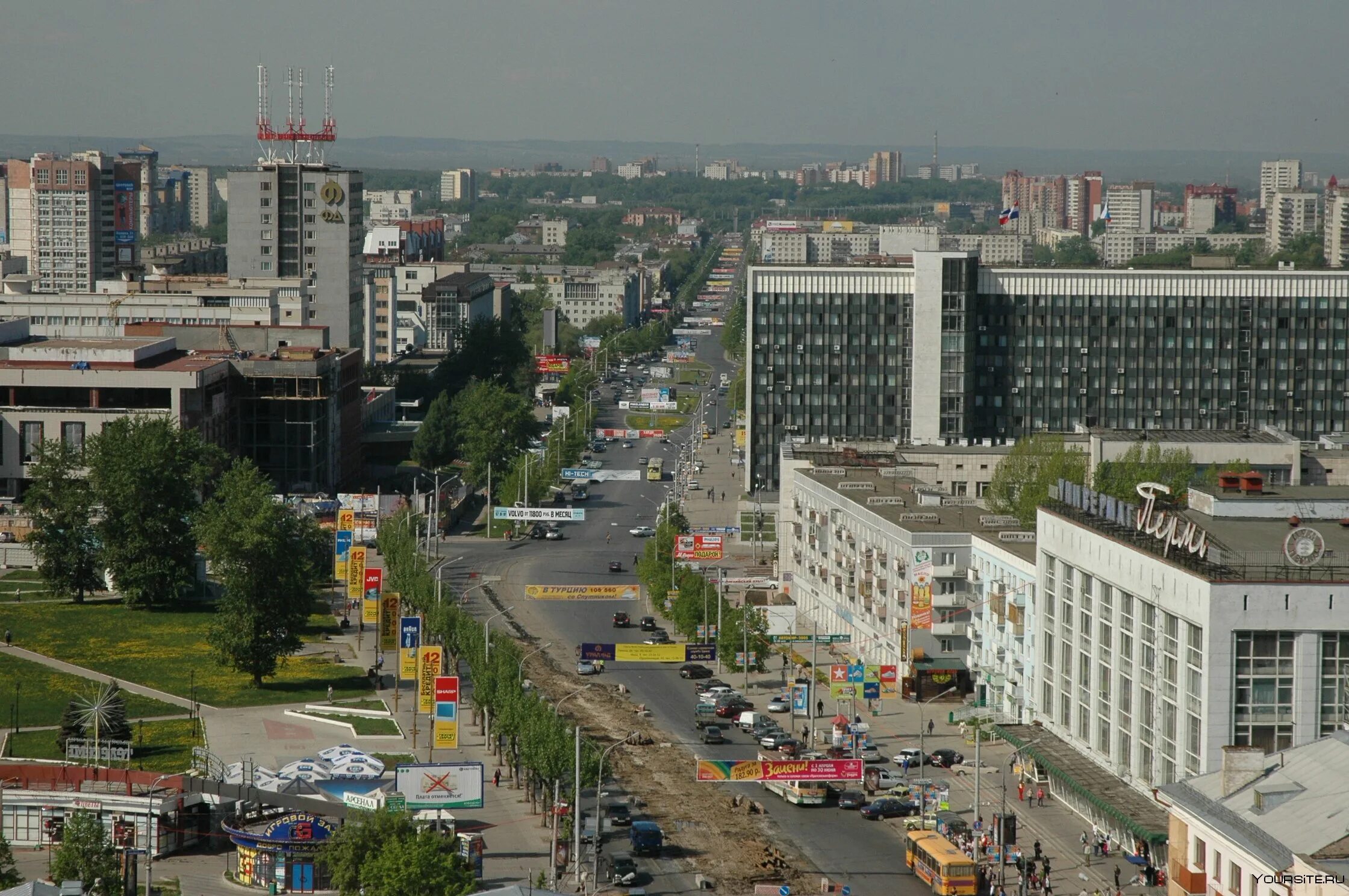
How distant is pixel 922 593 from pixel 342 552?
38751 mm

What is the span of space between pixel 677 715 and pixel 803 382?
222 feet

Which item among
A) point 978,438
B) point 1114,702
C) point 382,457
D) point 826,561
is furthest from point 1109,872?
point 382,457

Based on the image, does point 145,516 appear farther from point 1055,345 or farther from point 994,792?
point 1055,345

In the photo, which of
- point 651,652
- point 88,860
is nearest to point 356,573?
point 651,652

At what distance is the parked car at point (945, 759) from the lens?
3364 inches

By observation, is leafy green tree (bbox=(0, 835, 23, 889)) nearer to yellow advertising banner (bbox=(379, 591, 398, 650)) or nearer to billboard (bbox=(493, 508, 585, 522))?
yellow advertising banner (bbox=(379, 591, 398, 650))

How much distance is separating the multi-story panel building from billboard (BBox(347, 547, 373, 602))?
45.6m

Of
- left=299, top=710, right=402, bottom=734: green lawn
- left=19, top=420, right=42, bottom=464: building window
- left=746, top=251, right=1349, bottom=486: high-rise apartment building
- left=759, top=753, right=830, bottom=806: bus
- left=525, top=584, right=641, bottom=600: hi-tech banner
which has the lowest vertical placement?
left=299, top=710, right=402, bottom=734: green lawn

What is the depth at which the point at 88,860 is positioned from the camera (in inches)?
2416

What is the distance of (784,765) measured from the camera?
248 ft

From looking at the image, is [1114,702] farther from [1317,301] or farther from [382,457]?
[382,457]

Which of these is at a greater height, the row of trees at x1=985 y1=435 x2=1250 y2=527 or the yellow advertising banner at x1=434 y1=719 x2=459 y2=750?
the row of trees at x1=985 y1=435 x2=1250 y2=527

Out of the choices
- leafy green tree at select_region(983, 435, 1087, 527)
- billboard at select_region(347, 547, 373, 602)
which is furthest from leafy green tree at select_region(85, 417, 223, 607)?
leafy green tree at select_region(983, 435, 1087, 527)

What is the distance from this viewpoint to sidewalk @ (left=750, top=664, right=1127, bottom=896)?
227 ft
